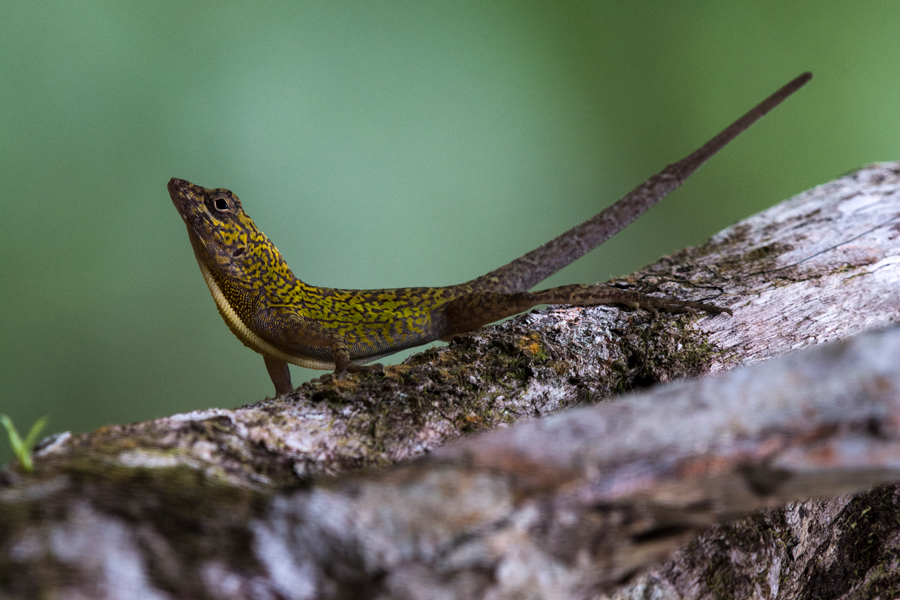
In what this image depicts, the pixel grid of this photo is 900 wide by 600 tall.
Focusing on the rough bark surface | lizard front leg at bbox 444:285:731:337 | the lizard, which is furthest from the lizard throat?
the rough bark surface

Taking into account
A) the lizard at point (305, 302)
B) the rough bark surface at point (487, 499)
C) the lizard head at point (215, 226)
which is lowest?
the rough bark surface at point (487, 499)

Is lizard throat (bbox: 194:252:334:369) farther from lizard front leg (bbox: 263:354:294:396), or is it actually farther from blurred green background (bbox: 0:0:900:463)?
blurred green background (bbox: 0:0:900:463)

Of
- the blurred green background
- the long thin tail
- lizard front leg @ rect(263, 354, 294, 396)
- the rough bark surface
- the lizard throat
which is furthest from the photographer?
the blurred green background

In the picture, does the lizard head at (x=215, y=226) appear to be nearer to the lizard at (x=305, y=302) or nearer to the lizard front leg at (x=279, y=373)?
the lizard at (x=305, y=302)

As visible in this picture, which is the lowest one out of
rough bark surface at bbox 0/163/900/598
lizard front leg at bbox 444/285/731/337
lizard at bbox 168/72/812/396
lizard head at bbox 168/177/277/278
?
rough bark surface at bbox 0/163/900/598

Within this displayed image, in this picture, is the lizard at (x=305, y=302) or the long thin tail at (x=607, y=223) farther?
the long thin tail at (x=607, y=223)

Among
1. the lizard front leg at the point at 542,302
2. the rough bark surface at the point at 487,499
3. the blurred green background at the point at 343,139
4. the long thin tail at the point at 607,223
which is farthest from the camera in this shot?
the blurred green background at the point at 343,139

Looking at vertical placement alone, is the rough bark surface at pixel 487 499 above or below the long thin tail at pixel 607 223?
below

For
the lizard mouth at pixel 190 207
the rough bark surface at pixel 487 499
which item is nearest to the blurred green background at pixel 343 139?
the lizard mouth at pixel 190 207
